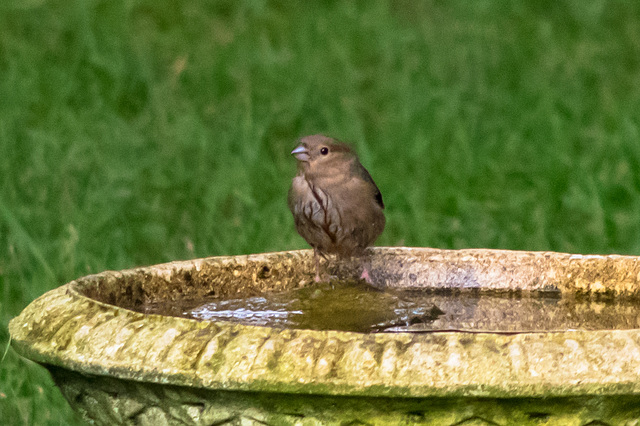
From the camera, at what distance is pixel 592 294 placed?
274 centimetres

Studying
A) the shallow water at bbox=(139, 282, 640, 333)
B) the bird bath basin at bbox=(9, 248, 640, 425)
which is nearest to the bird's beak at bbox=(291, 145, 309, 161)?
the shallow water at bbox=(139, 282, 640, 333)

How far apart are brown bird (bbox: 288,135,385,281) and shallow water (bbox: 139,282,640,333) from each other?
164 mm

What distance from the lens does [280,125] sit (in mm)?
Result: 5855

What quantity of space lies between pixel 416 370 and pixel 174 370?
451 mm

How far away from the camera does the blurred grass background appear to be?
4.63 metres

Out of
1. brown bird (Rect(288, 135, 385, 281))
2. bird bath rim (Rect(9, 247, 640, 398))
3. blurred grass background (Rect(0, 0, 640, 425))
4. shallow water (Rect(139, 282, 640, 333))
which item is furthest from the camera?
blurred grass background (Rect(0, 0, 640, 425))

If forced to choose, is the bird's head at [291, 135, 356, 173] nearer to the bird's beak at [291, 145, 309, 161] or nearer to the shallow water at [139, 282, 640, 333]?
the bird's beak at [291, 145, 309, 161]

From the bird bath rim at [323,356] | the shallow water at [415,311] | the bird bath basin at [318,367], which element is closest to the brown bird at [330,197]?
the shallow water at [415,311]

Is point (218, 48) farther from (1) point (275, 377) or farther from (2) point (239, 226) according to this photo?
(1) point (275, 377)

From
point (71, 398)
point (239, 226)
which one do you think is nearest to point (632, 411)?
point (71, 398)

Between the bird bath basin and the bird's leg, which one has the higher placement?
the bird bath basin

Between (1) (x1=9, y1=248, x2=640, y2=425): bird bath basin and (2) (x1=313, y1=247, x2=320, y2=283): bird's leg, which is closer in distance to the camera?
(1) (x1=9, y1=248, x2=640, y2=425): bird bath basin

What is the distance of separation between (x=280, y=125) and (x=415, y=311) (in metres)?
3.45

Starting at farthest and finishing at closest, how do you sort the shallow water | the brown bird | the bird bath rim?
the brown bird
the shallow water
the bird bath rim
